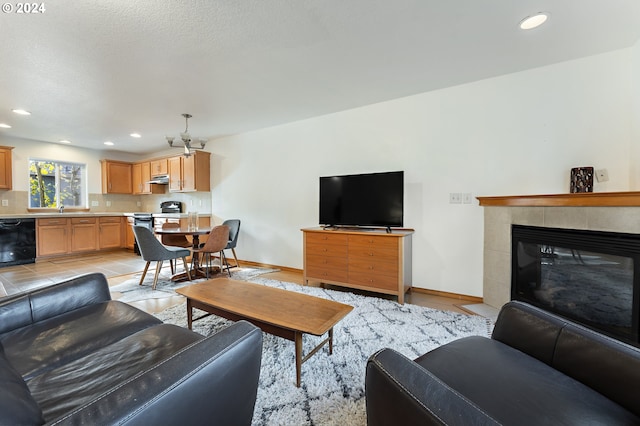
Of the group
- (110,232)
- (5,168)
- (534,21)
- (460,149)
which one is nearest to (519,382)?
(534,21)

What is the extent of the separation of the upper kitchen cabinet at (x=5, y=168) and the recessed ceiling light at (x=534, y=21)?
799 cm

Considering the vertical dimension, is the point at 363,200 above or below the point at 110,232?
above

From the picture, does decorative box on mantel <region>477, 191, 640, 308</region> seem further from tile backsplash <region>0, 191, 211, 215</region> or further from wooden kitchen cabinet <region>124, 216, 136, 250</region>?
wooden kitchen cabinet <region>124, 216, 136, 250</region>

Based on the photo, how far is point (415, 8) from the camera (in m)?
1.84

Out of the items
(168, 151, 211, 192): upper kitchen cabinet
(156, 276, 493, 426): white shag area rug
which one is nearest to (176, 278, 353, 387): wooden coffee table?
(156, 276, 493, 426): white shag area rug

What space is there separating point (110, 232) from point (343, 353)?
21.7ft

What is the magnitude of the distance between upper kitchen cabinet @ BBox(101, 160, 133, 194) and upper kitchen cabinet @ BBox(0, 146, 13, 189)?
1.48m

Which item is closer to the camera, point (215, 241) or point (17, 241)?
point (215, 241)

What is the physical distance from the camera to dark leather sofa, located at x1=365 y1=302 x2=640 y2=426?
73 cm

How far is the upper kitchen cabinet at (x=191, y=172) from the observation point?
5234 mm

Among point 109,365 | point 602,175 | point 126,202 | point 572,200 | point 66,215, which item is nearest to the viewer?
point 109,365

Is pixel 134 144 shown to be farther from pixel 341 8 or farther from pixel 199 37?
pixel 341 8

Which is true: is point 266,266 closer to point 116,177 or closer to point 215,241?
point 215,241

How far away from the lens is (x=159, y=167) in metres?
5.96
